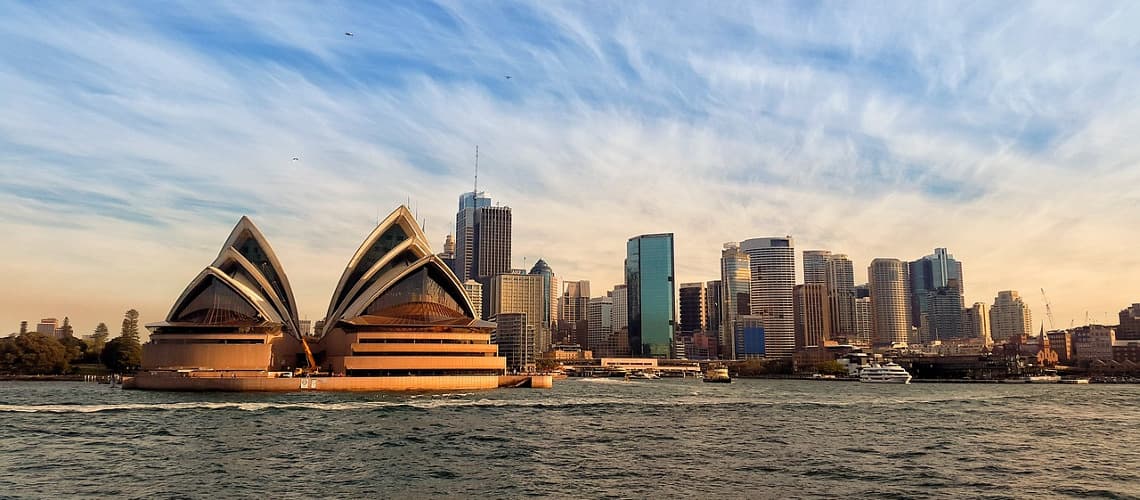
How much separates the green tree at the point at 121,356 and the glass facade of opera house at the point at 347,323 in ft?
89.8

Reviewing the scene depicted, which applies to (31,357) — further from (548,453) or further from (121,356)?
(548,453)

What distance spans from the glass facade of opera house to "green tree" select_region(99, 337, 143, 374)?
27.4 m

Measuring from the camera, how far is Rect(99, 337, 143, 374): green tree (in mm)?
109875

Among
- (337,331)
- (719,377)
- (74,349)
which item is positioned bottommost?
(719,377)

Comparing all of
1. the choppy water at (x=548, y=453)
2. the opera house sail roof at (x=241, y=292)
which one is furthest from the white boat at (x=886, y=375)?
the opera house sail roof at (x=241, y=292)

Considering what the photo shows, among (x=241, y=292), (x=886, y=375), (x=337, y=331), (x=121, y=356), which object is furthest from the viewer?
(x=886, y=375)

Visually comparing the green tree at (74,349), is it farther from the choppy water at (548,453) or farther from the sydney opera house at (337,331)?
the choppy water at (548,453)

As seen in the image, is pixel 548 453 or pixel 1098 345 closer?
pixel 548 453

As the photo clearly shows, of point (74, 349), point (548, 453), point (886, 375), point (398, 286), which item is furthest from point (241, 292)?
point (886, 375)

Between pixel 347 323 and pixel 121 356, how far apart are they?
43795 mm

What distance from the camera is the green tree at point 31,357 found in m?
108

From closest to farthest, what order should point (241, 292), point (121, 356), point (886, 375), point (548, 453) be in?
1. point (548, 453)
2. point (241, 292)
3. point (121, 356)
4. point (886, 375)

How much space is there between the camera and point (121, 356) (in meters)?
110

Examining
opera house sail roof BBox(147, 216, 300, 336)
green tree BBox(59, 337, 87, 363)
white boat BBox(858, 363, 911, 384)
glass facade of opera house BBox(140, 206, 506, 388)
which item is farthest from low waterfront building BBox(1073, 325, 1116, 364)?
green tree BBox(59, 337, 87, 363)
